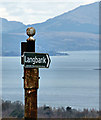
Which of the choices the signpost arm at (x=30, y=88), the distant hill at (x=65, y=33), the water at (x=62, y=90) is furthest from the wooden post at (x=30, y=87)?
the distant hill at (x=65, y=33)

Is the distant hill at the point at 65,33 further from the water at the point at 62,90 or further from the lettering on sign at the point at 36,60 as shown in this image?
the lettering on sign at the point at 36,60

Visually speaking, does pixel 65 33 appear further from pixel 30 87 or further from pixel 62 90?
pixel 30 87

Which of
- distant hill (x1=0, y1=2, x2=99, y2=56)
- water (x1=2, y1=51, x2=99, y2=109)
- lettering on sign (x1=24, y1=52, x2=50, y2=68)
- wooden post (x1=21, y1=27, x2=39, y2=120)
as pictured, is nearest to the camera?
lettering on sign (x1=24, y1=52, x2=50, y2=68)

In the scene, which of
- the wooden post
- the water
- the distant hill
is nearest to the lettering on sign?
the wooden post

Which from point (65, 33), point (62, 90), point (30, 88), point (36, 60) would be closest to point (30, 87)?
point (30, 88)

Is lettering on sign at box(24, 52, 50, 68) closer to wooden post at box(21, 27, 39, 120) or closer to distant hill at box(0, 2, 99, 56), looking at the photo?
wooden post at box(21, 27, 39, 120)

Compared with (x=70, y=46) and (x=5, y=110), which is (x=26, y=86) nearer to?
(x=5, y=110)

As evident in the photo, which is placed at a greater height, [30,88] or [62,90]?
[30,88]

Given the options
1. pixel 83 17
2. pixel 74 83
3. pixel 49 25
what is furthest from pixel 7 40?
pixel 74 83
